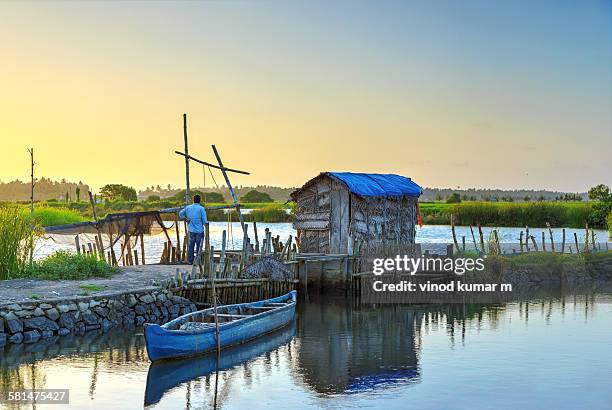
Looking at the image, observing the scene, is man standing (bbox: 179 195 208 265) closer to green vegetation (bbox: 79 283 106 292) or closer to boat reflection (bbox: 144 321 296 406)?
green vegetation (bbox: 79 283 106 292)

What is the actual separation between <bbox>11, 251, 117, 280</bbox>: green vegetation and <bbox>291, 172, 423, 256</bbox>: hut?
7.57 meters

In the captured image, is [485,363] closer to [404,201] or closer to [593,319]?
[593,319]

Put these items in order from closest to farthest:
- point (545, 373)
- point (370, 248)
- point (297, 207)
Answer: point (545, 373)
point (370, 248)
point (297, 207)

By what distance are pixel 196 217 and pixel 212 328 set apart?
6.55 meters

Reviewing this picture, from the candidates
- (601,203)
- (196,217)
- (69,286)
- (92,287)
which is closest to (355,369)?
(92,287)

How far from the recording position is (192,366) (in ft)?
46.2

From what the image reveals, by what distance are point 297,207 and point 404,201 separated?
3.82 m

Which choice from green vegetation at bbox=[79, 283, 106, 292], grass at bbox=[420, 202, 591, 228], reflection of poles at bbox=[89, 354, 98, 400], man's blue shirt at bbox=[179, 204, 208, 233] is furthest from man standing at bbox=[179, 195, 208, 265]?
grass at bbox=[420, 202, 591, 228]

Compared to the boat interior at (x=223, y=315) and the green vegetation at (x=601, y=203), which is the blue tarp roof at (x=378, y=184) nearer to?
the boat interior at (x=223, y=315)

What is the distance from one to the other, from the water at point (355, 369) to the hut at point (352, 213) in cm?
490

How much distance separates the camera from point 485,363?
1534 cm

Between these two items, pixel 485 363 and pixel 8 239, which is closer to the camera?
pixel 485 363

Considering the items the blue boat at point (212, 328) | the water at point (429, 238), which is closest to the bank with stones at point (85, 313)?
the blue boat at point (212, 328)

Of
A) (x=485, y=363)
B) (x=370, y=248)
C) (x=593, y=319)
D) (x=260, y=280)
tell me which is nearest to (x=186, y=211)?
(x=260, y=280)
